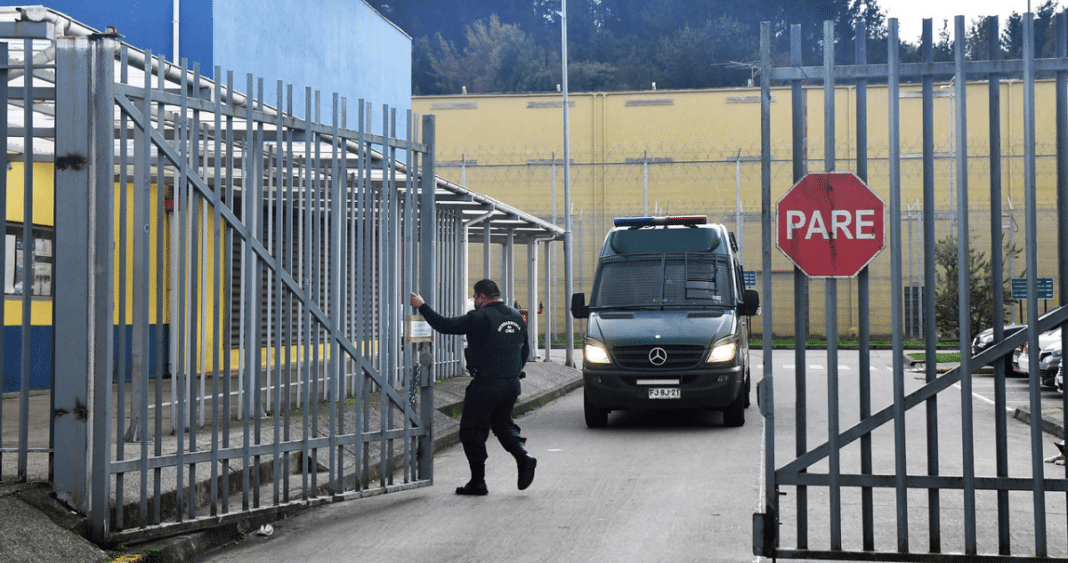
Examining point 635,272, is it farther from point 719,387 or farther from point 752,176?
point 752,176

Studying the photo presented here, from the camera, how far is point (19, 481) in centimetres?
607

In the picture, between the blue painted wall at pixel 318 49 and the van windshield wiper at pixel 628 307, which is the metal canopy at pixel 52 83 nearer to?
the van windshield wiper at pixel 628 307

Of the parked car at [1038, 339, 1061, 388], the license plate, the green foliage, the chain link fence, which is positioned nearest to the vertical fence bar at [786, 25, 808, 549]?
the license plate

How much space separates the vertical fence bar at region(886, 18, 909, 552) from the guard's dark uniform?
11.5 ft

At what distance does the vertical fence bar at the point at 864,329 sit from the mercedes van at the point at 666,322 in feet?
23.3

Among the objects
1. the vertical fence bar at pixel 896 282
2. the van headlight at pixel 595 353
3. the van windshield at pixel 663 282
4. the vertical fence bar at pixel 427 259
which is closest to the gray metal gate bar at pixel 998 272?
the vertical fence bar at pixel 896 282

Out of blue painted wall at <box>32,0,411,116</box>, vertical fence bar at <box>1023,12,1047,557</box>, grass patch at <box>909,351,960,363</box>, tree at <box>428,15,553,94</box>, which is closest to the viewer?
vertical fence bar at <box>1023,12,1047,557</box>

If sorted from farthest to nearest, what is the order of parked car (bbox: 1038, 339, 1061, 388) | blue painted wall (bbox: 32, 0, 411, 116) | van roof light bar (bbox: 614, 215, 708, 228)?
blue painted wall (bbox: 32, 0, 411, 116)
parked car (bbox: 1038, 339, 1061, 388)
van roof light bar (bbox: 614, 215, 708, 228)

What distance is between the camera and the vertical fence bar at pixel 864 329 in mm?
5395

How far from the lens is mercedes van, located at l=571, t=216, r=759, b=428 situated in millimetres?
12617

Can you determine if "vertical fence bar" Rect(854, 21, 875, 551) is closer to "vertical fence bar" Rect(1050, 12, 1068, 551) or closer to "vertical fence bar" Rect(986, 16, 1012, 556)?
"vertical fence bar" Rect(986, 16, 1012, 556)

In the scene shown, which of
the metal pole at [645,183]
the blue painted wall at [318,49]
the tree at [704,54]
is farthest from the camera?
the tree at [704,54]

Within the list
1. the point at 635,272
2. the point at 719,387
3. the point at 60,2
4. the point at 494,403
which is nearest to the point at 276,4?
the point at 60,2

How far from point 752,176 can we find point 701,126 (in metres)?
3.99
